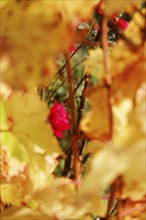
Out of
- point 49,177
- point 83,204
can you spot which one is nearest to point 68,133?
point 49,177

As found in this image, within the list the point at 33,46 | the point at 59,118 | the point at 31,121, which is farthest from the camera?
the point at 59,118

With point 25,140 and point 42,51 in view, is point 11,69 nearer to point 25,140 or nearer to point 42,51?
point 42,51

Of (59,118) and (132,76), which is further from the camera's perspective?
(59,118)

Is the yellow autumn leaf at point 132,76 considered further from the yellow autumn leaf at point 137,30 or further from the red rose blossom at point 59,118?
the red rose blossom at point 59,118

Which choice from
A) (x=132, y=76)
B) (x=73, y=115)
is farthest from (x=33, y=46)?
(x=73, y=115)

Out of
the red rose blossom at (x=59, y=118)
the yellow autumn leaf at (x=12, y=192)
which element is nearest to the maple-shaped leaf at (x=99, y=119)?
the yellow autumn leaf at (x=12, y=192)

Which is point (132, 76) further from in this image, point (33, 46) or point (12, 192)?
point (12, 192)

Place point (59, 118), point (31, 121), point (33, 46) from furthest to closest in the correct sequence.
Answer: point (59, 118), point (31, 121), point (33, 46)
